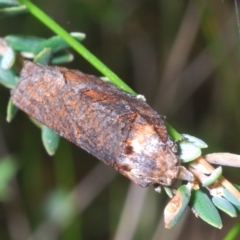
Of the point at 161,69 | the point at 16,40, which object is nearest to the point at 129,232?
the point at 161,69

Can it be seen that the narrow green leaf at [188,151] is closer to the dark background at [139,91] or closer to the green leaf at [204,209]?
the green leaf at [204,209]

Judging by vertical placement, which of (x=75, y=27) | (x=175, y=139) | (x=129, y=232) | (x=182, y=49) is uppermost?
(x=175, y=139)

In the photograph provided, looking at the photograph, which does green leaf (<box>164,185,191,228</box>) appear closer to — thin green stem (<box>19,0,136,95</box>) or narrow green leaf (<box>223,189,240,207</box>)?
narrow green leaf (<box>223,189,240,207</box>)

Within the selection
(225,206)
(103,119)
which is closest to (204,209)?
(225,206)

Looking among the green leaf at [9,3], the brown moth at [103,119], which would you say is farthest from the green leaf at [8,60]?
the green leaf at [9,3]

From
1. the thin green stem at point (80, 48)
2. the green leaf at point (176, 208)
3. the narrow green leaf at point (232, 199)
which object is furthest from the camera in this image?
the thin green stem at point (80, 48)

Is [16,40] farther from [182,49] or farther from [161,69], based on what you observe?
[161,69]
